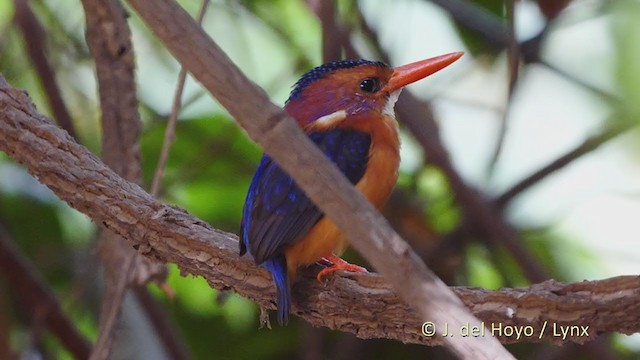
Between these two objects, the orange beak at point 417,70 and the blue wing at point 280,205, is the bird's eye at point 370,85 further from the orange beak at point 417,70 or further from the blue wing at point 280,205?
the blue wing at point 280,205

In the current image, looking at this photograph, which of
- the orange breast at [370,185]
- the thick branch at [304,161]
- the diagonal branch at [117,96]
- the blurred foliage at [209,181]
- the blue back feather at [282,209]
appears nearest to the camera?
the thick branch at [304,161]

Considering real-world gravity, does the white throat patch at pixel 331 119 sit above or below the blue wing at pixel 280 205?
above

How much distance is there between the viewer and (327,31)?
3.52 metres

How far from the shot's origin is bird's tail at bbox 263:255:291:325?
2469mm

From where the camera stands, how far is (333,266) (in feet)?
8.93

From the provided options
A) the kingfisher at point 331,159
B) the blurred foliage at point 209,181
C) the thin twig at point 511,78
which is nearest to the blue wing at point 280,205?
the kingfisher at point 331,159

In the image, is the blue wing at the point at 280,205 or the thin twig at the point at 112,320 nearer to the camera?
the blue wing at the point at 280,205

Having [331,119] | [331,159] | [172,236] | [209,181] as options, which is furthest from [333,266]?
[209,181]

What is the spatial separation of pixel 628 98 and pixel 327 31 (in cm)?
143

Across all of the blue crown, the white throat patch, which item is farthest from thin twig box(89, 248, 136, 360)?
the blue crown

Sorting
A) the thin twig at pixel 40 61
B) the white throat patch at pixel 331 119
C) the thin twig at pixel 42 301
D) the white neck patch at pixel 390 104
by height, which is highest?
the thin twig at pixel 40 61

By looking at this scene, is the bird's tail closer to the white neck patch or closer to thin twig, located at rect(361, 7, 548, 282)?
the white neck patch

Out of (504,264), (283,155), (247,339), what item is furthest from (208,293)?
(283,155)

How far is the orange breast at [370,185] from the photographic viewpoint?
276 cm
